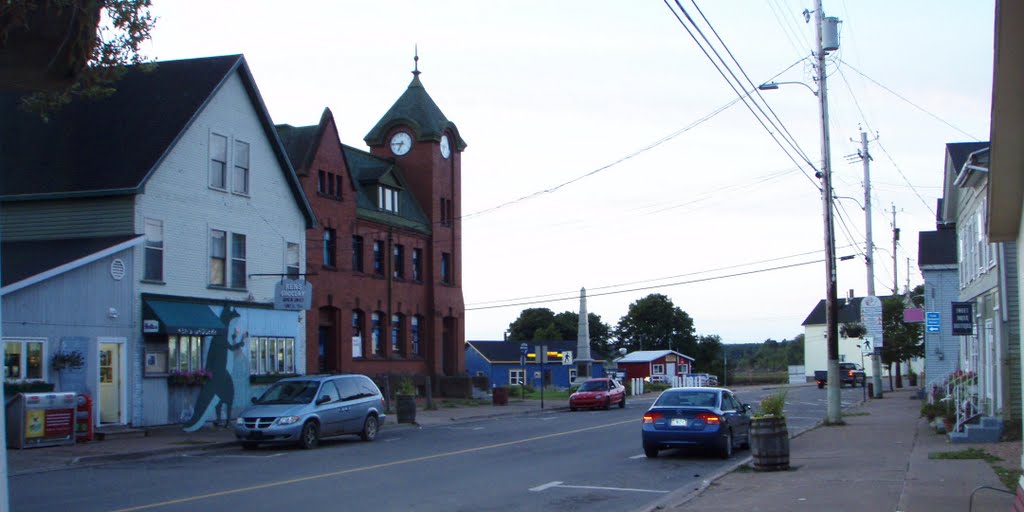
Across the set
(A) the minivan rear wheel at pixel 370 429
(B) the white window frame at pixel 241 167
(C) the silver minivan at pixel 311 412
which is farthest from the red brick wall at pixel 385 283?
(C) the silver minivan at pixel 311 412

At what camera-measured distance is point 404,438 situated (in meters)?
25.8

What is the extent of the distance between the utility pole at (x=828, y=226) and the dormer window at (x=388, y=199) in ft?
74.9

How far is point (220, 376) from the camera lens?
29.4 m

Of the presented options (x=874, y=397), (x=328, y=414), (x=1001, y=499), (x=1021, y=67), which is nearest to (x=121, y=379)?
(x=328, y=414)

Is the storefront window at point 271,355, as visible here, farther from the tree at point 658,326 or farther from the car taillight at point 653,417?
the tree at point 658,326

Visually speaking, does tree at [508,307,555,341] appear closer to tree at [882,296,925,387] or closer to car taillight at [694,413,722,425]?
tree at [882,296,925,387]

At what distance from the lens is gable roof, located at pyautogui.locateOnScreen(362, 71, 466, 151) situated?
160 ft

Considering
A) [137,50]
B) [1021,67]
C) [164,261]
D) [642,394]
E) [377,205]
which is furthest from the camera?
[642,394]

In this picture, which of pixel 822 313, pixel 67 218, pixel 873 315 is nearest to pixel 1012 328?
pixel 873 315

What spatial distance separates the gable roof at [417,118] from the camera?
4872cm

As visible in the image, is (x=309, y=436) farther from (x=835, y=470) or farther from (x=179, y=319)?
(x=835, y=470)

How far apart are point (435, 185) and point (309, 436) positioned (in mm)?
27738

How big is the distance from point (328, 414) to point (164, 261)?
25.1ft

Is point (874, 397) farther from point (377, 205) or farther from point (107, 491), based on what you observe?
point (107, 491)
